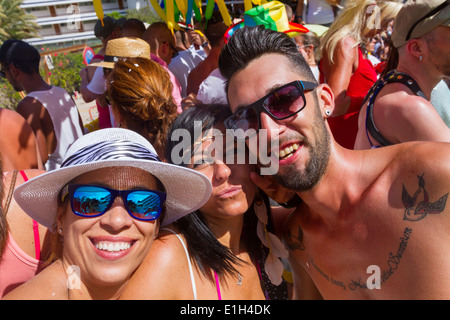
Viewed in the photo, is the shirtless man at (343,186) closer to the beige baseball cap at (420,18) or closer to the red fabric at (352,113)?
the beige baseball cap at (420,18)

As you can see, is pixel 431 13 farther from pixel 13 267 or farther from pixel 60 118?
pixel 60 118

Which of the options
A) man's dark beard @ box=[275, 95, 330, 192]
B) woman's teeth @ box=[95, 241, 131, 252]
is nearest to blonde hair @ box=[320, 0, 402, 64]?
man's dark beard @ box=[275, 95, 330, 192]

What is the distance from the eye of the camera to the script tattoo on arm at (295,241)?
1989 millimetres

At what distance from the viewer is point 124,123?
250 cm

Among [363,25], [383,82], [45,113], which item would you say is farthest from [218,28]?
[383,82]

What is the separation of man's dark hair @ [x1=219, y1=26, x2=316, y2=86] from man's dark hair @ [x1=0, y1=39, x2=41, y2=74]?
264 centimetres

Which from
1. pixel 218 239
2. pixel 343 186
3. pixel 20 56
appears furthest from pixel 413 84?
pixel 20 56

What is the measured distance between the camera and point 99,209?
4.44ft

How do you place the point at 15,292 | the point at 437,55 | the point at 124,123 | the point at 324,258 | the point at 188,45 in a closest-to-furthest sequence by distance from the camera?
1. the point at 15,292
2. the point at 324,258
3. the point at 437,55
4. the point at 124,123
5. the point at 188,45

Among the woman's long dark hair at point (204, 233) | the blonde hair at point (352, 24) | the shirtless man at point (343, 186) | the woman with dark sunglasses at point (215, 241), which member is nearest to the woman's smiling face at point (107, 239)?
the woman with dark sunglasses at point (215, 241)

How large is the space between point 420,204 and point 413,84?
854mm

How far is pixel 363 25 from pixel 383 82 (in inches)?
63.6

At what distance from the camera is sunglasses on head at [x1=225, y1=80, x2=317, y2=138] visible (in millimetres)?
1684

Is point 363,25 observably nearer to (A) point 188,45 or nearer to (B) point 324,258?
(B) point 324,258
